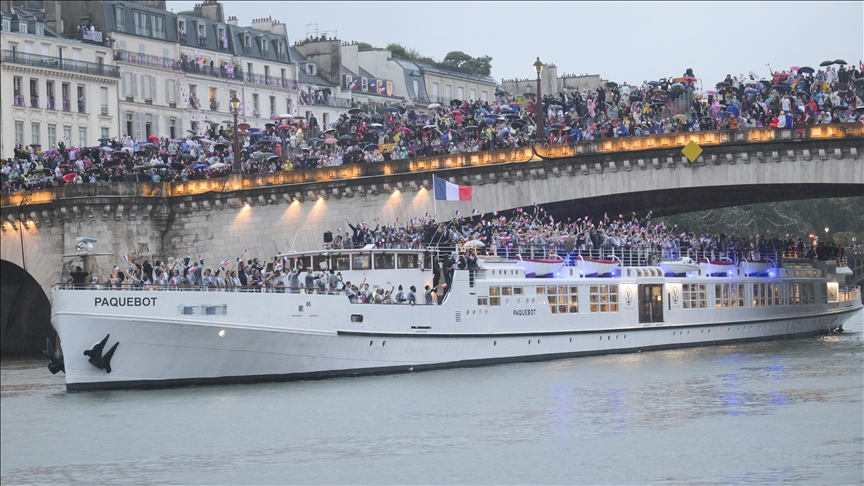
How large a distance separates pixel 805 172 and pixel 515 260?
13096 mm

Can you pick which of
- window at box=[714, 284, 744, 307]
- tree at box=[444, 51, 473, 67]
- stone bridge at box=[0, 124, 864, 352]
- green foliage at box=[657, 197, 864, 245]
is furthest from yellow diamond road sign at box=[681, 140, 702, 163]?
tree at box=[444, 51, 473, 67]

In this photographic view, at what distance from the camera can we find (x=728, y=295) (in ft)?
205

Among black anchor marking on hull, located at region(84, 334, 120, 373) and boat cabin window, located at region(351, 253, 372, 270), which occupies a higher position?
boat cabin window, located at region(351, 253, 372, 270)

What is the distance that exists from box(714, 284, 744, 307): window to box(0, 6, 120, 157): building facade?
38.5 m

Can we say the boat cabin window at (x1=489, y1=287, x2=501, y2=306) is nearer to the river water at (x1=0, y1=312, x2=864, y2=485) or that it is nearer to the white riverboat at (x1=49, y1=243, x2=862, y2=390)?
the white riverboat at (x1=49, y1=243, x2=862, y2=390)

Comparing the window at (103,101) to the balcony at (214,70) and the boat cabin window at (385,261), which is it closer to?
the balcony at (214,70)

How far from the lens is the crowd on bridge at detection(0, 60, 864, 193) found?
60219 mm

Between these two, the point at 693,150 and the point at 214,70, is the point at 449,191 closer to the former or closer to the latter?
the point at 693,150

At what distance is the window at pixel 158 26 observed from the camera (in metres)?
89.8

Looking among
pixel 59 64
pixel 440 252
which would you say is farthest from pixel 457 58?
pixel 440 252

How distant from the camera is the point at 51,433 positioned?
36.8m

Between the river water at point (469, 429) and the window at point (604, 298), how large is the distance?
6.04 metres

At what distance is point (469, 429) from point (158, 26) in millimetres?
58594

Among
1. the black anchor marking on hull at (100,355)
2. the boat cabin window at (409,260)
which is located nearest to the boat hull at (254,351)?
the black anchor marking on hull at (100,355)
